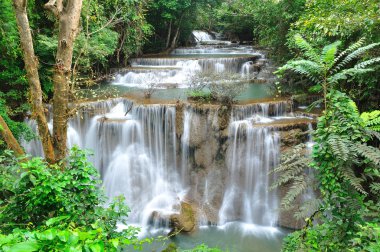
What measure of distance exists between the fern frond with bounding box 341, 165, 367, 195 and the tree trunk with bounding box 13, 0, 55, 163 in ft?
13.4

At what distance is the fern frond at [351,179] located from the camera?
3.29 m

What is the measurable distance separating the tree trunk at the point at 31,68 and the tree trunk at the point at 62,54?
161mm

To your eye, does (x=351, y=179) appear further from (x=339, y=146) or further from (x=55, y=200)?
(x=55, y=200)

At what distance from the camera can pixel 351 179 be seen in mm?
3332

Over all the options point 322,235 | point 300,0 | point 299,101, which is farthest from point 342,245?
point 300,0

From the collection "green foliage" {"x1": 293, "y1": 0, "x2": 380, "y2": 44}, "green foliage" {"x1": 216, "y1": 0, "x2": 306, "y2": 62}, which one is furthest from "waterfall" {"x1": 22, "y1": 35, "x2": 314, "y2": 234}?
"green foliage" {"x1": 216, "y1": 0, "x2": 306, "y2": 62}

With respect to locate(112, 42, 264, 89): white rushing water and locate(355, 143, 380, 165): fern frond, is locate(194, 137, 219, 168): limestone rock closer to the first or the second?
locate(112, 42, 264, 89): white rushing water

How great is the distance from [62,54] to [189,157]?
566cm

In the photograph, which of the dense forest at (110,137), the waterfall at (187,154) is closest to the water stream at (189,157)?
the waterfall at (187,154)

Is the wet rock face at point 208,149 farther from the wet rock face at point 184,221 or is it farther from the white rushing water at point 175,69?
the white rushing water at point 175,69

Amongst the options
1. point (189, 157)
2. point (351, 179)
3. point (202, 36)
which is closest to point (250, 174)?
point (189, 157)

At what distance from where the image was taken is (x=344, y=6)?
298 inches

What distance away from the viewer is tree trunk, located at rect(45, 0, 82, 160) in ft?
14.4

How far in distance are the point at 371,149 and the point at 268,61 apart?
41.6ft
